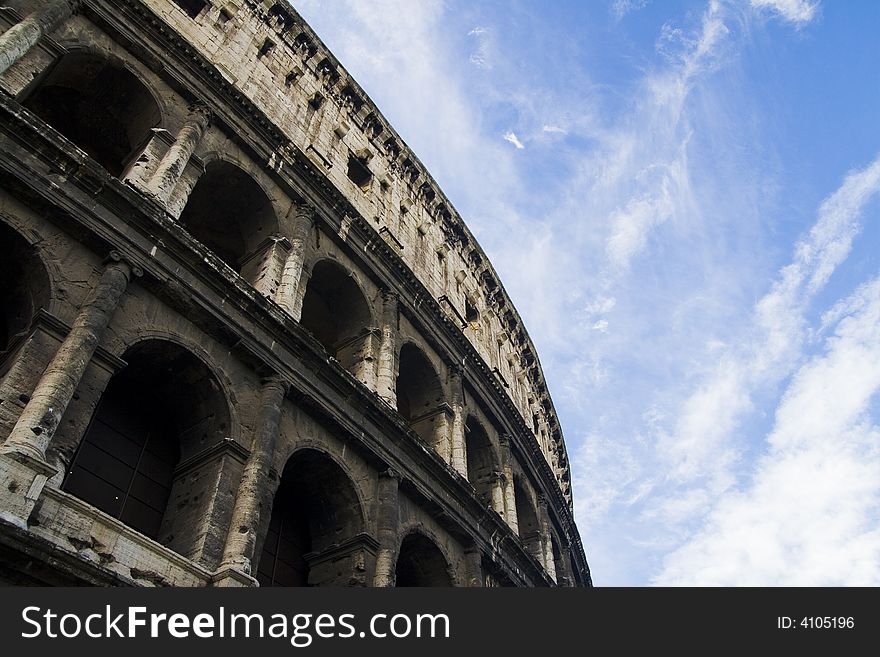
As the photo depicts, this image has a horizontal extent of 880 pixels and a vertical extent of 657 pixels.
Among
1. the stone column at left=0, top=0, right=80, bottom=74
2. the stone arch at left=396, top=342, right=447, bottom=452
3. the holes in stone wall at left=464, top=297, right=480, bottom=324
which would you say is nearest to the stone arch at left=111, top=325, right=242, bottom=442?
the stone column at left=0, top=0, right=80, bottom=74

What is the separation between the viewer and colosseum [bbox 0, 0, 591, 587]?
28.3ft

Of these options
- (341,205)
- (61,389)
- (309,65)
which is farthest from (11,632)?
(309,65)

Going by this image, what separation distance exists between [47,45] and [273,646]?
934 cm

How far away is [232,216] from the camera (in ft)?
47.2

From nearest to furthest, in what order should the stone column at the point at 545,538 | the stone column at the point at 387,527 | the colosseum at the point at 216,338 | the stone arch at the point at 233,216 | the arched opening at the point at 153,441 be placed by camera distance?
the colosseum at the point at 216,338, the arched opening at the point at 153,441, the stone column at the point at 387,527, the stone arch at the point at 233,216, the stone column at the point at 545,538

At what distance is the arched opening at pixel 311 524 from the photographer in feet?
37.9

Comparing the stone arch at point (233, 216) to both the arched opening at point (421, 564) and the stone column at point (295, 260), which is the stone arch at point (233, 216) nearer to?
the stone column at point (295, 260)

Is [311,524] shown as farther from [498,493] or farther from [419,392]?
[498,493]

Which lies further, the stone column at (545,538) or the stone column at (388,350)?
the stone column at (545,538)

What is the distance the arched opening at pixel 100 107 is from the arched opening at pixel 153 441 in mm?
4282

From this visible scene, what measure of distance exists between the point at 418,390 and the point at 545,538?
18.0 feet

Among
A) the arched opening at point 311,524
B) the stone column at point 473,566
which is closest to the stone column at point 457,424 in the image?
the stone column at point 473,566

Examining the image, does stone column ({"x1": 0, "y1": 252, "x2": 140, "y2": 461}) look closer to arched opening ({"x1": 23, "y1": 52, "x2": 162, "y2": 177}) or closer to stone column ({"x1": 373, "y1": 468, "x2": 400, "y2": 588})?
arched opening ({"x1": 23, "y1": 52, "x2": 162, "y2": 177})

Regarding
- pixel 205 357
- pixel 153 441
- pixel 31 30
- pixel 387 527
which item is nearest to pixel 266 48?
pixel 31 30
